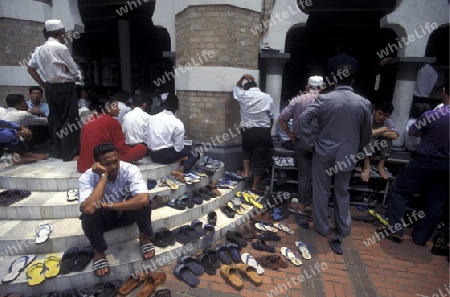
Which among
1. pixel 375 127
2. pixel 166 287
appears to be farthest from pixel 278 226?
pixel 375 127

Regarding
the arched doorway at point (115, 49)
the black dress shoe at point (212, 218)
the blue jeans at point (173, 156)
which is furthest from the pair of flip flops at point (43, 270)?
the arched doorway at point (115, 49)

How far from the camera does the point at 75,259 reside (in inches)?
114

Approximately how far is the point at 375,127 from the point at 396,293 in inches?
104

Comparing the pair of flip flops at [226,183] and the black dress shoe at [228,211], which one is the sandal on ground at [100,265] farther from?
the pair of flip flops at [226,183]

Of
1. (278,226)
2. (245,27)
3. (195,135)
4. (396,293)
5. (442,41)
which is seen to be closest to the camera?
(396,293)

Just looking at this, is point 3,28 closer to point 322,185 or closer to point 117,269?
point 117,269

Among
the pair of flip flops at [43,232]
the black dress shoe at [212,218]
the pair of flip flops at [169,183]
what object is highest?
the pair of flip flops at [169,183]

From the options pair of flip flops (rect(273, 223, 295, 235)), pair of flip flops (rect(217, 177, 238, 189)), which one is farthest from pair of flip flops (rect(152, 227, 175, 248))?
pair of flip flops (rect(273, 223, 295, 235))

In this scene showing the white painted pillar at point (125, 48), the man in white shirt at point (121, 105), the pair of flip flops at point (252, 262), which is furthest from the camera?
the white painted pillar at point (125, 48)

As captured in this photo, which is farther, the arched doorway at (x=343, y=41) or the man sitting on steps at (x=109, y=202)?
the arched doorway at (x=343, y=41)

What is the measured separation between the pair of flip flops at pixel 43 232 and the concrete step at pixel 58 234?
4cm

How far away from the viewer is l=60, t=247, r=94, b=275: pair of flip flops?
2767mm

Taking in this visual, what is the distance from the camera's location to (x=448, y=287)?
303cm

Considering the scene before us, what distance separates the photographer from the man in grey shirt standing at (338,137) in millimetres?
3469
